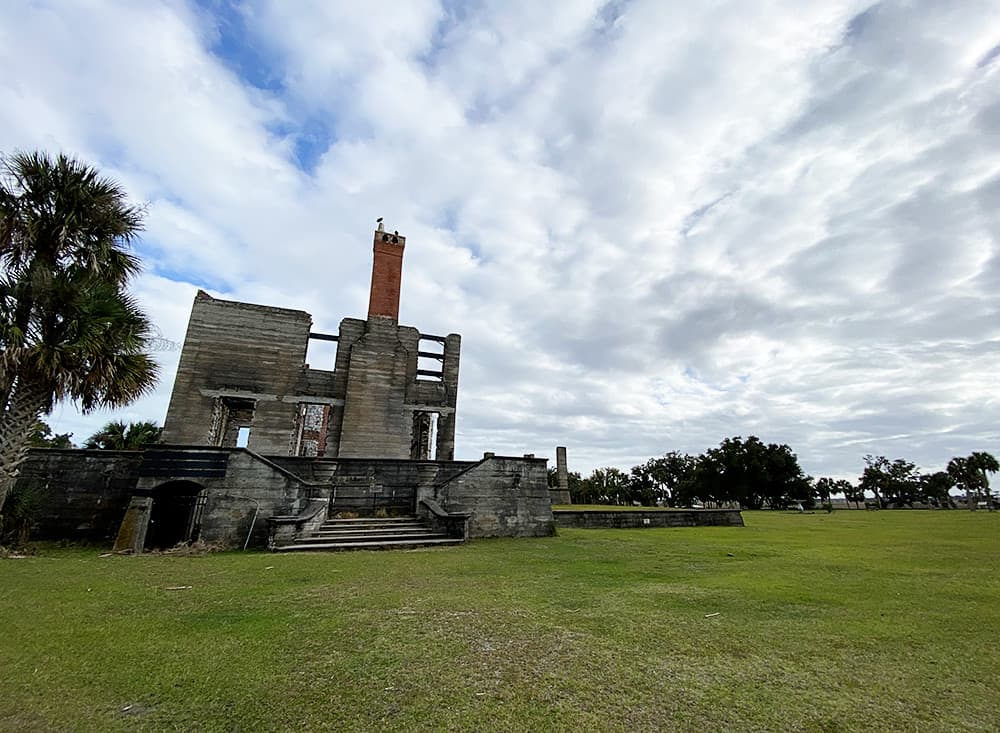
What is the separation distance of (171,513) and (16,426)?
Result: 3.24 metres

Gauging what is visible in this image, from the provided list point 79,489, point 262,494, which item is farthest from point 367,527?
point 79,489

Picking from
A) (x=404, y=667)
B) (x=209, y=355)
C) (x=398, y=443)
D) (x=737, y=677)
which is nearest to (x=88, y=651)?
(x=404, y=667)

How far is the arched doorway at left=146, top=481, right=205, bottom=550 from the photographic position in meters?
9.70

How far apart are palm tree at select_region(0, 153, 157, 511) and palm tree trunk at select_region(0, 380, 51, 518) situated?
0.04ft

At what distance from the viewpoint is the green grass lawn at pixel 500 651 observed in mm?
2293

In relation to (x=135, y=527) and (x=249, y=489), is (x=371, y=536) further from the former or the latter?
(x=135, y=527)

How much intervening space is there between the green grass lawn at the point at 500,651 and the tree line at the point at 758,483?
1300 inches

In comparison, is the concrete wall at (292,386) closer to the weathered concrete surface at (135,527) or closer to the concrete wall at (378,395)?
the concrete wall at (378,395)

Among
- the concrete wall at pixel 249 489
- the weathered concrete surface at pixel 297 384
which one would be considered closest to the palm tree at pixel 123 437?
the weathered concrete surface at pixel 297 384

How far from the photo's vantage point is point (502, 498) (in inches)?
453

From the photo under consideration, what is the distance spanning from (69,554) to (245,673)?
8.16m

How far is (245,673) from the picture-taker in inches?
108

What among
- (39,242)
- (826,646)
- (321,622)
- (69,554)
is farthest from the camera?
(39,242)

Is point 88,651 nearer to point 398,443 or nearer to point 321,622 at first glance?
point 321,622
